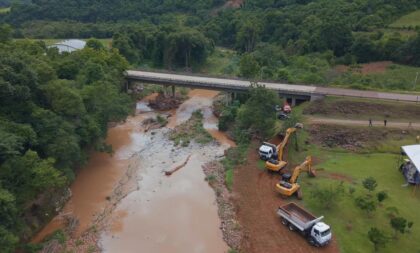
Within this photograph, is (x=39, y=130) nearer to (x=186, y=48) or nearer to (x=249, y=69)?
(x=249, y=69)

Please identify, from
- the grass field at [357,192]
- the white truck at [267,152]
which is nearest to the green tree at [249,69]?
the grass field at [357,192]

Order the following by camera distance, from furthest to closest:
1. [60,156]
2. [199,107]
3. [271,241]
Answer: [199,107] < [60,156] < [271,241]

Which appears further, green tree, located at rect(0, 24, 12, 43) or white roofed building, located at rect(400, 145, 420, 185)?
green tree, located at rect(0, 24, 12, 43)

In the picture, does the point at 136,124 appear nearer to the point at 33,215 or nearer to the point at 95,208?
the point at 95,208

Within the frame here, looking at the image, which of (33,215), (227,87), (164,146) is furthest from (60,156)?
(227,87)

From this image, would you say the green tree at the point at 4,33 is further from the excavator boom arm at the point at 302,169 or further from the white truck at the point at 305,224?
the white truck at the point at 305,224

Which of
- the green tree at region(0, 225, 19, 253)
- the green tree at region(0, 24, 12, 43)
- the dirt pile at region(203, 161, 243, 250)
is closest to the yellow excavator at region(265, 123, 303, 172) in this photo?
the dirt pile at region(203, 161, 243, 250)

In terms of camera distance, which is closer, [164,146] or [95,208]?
[95,208]

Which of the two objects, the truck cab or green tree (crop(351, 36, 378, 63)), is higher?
green tree (crop(351, 36, 378, 63))

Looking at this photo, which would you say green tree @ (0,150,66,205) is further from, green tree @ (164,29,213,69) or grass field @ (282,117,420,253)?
green tree @ (164,29,213,69)
